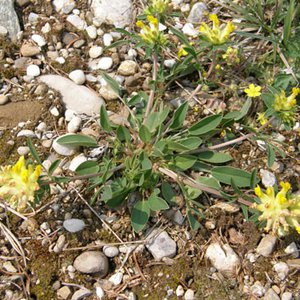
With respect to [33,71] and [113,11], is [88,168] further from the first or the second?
[113,11]

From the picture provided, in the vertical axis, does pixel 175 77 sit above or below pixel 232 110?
above

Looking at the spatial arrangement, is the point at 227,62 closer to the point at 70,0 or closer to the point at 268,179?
the point at 268,179

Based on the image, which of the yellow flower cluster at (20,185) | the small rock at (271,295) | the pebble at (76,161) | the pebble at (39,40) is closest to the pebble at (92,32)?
the pebble at (39,40)

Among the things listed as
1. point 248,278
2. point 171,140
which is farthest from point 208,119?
point 248,278

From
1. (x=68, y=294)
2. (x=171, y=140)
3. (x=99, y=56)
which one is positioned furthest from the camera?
(x=99, y=56)

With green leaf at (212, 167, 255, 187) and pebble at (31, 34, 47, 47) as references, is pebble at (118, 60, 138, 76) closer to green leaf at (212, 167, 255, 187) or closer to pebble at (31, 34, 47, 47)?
pebble at (31, 34, 47, 47)

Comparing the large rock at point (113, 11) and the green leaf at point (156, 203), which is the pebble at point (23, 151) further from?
the large rock at point (113, 11)
